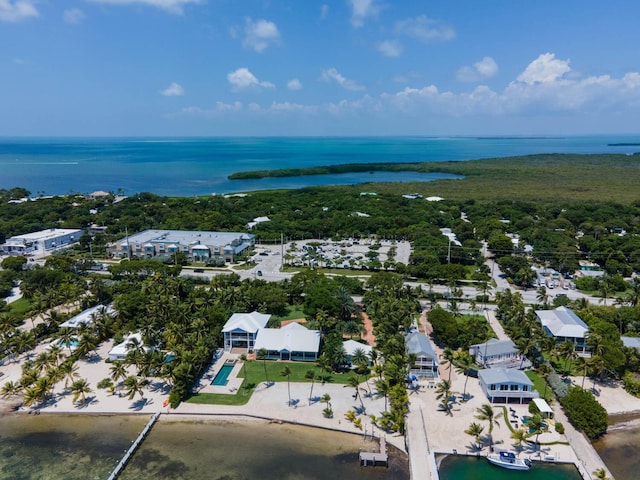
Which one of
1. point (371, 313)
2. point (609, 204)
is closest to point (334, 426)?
point (371, 313)

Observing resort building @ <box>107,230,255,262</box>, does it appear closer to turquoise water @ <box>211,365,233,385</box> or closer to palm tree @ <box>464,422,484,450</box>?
turquoise water @ <box>211,365,233,385</box>

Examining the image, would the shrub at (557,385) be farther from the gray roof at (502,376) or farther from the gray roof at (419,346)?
the gray roof at (419,346)

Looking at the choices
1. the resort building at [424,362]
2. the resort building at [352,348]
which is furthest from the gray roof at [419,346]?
the resort building at [352,348]

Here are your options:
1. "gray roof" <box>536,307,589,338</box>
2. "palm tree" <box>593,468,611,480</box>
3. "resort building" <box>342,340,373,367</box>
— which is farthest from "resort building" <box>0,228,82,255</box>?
"palm tree" <box>593,468,611,480</box>

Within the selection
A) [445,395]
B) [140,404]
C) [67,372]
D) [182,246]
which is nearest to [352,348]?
[445,395]

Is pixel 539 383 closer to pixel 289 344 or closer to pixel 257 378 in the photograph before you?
pixel 289 344

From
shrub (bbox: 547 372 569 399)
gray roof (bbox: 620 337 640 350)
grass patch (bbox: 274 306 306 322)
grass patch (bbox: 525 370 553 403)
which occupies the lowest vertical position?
grass patch (bbox: 525 370 553 403)
